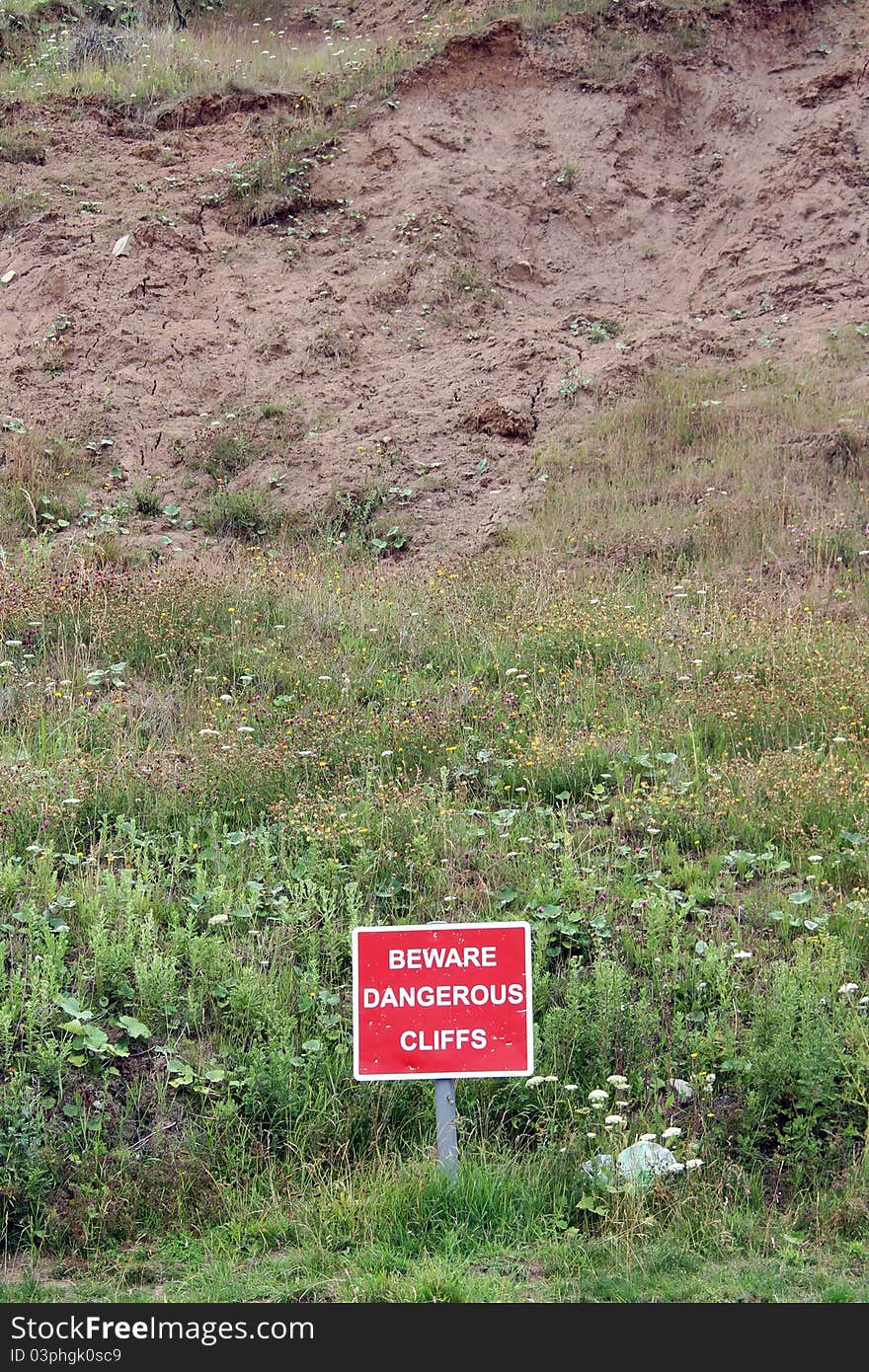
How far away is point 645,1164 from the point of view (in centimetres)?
486

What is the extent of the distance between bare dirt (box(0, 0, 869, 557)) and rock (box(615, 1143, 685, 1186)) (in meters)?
6.49

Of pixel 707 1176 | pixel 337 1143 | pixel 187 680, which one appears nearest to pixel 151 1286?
pixel 337 1143

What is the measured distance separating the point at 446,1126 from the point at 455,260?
11142 mm

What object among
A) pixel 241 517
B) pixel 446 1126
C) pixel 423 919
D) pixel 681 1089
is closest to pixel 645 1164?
pixel 681 1089

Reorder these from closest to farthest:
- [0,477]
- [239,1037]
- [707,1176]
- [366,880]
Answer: [707,1176] → [239,1037] → [366,880] → [0,477]

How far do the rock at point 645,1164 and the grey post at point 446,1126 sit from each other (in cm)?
60

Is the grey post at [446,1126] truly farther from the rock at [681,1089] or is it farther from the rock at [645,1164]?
the rock at [681,1089]

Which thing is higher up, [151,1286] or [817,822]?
[817,822]

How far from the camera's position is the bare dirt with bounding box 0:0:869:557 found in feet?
40.4

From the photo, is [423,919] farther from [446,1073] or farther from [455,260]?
[455,260]

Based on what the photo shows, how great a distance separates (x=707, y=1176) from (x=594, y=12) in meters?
15.2

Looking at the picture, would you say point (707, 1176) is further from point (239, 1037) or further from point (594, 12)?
point (594, 12)

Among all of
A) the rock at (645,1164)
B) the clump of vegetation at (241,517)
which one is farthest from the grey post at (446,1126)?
the clump of vegetation at (241,517)

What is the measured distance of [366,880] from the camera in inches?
Answer: 255
